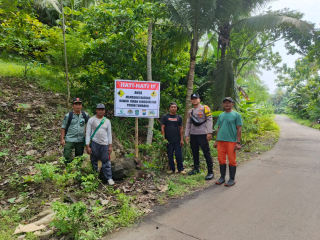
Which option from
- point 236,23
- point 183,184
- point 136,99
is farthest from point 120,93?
point 236,23

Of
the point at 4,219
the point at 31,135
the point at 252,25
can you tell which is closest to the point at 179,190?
the point at 4,219

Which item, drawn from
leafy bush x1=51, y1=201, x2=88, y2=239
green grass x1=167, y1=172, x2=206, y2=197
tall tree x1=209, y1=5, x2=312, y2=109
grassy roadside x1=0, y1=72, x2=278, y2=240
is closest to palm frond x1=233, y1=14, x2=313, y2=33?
tall tree x1=209, y1=5, x2=312, y2=109

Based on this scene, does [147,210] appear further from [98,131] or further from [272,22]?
[272,22]

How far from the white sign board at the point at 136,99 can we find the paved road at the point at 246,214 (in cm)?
235

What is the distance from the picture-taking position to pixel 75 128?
4.60 m

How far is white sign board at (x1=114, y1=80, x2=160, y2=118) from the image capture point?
5270 mm

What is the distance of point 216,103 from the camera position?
905cm

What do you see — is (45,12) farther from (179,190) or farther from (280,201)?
(280,201)

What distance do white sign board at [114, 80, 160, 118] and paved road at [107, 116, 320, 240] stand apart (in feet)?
7.72

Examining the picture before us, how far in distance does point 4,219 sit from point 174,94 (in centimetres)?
682

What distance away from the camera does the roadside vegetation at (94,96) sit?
11.4 feet

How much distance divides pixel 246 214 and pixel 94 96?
5.68 m

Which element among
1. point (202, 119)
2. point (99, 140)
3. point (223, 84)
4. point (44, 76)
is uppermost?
point (44, 76)

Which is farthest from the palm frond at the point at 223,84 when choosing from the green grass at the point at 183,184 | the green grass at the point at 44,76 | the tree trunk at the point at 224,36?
the green grass at the point at 44,76
